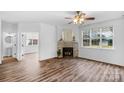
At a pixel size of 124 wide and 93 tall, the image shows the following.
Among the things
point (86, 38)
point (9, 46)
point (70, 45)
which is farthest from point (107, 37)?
point (9, 46)

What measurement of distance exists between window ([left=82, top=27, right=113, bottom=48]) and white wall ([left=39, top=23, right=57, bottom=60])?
212 centimetres

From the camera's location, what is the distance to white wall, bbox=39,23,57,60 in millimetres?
8195

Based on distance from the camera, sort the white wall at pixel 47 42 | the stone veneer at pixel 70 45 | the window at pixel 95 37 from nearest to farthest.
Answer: the window at pixel 95 37 < the white wall at pixel 47 42 < the stone veneer at pixel 70 45

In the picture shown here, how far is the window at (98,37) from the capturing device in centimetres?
715

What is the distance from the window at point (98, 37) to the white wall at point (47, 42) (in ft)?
6.94

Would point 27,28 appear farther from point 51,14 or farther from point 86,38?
point 86,38

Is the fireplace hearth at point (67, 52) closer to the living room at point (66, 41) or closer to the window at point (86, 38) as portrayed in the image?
the living room at point (66, 41)

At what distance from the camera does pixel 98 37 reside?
7922mm

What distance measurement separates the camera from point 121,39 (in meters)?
6.25

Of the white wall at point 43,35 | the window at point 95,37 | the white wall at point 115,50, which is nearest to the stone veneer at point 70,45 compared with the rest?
A: the white wall at point 43,35

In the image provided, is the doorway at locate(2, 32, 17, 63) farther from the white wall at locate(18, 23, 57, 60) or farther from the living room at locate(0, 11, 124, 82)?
the white wall at locate(18, 23, 57, 60)

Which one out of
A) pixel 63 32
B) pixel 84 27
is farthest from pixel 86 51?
pixel 63 32
